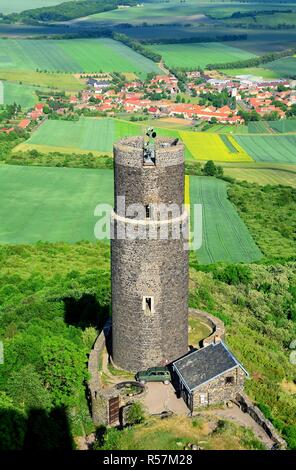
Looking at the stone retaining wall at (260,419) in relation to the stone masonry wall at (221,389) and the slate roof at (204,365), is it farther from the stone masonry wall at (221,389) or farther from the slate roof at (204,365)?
the slate roof at (204,365)

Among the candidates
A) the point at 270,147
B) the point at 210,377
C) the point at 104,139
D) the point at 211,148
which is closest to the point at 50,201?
the point at 104,139

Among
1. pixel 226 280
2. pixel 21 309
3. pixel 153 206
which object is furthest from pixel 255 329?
pixel 153 206

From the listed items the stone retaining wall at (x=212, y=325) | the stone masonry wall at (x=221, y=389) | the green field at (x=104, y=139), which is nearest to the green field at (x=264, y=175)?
the green field at (x=104, y=139)

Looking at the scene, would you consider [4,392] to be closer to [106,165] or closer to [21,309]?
[21,309]

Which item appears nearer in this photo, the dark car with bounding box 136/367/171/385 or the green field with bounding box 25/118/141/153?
the dark car with bounding box 136/367/171/385

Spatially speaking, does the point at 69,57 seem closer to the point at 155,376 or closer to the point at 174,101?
the point at 174,101

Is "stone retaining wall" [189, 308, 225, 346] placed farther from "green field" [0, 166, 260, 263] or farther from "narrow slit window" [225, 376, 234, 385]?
"green field" [0, 166, 260, 263]

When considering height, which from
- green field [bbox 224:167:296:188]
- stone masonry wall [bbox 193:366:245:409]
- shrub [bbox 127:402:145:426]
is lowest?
green field [bbox 224:167:296:188]

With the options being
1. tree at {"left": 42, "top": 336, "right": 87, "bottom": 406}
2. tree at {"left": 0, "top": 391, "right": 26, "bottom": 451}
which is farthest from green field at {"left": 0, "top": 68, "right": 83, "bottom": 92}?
tree at {"left": 0, "top": 391, "right": 26, "bottom": 451}
